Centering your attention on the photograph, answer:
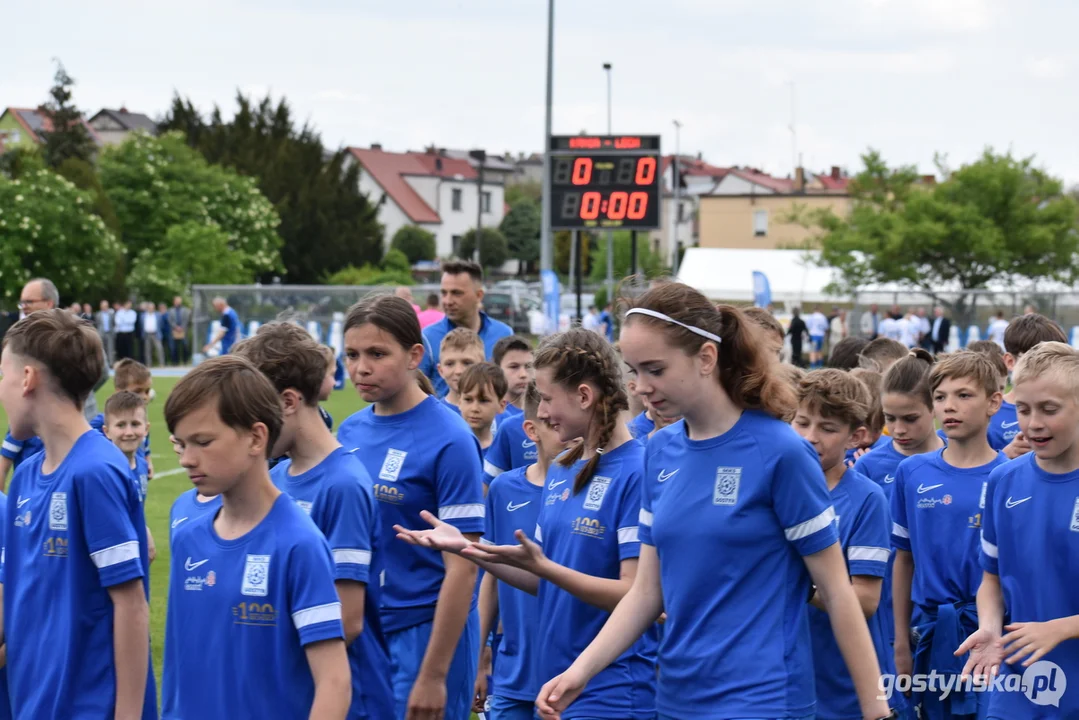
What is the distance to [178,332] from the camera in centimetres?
3738

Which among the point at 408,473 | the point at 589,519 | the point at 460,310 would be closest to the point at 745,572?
the point at 589,519

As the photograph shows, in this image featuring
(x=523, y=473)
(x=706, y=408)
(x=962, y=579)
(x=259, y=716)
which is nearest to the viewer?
(x=259, y=716)

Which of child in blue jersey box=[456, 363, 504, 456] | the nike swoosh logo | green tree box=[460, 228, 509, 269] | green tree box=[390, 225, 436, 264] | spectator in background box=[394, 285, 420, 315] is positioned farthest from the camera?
green tree box=[460, 228, 509, 269]

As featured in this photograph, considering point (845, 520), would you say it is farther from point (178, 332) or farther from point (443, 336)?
point (178, 332)

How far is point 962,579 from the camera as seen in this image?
5.21 meters

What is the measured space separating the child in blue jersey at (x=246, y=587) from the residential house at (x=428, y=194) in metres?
100

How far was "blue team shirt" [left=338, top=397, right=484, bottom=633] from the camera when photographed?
14.0 feet

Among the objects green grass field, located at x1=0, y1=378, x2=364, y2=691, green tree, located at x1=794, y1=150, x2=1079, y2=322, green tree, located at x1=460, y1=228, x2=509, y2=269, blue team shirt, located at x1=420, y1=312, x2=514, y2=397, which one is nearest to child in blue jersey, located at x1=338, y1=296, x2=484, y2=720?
green grass field, located at x1=0, y1=378, x2=364, y2=691

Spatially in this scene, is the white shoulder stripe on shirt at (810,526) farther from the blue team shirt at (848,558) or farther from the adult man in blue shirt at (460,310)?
the adult man in blue shirt at (460,310)

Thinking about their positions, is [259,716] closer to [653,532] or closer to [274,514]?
[274,514]

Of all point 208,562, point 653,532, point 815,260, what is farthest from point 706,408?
point 815,260

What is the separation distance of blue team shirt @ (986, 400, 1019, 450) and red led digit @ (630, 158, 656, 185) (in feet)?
55.7

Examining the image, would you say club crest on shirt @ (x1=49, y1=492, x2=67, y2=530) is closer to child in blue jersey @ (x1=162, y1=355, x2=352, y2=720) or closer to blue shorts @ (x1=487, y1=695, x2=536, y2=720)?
child in blue jersey @ (x1=162, y1=355, x2=352, y2=720)

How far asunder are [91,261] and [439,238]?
66832 millimetres
